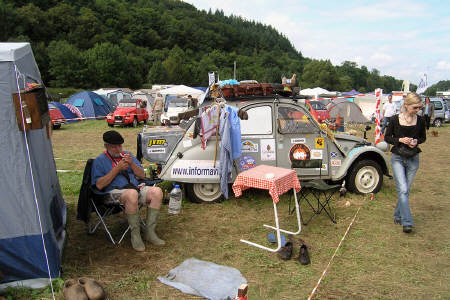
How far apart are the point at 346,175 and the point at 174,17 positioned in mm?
119334

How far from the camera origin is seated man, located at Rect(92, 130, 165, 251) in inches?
164

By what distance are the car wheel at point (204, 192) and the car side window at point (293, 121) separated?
1.50 metres

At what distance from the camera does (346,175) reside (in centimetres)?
637

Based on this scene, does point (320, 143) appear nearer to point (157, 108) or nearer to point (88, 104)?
point (157, 108)

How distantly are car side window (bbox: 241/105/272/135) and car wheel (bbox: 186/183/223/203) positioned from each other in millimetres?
1078

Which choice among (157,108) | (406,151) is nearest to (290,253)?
(406,151)

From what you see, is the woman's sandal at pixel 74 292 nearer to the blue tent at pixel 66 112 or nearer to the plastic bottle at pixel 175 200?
the plastic bottle at pixel 175 200

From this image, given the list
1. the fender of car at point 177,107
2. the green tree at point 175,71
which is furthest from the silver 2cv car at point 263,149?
the green tree at point 175,71

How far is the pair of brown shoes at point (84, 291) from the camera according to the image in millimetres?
3018

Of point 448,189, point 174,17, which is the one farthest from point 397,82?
point 448,189

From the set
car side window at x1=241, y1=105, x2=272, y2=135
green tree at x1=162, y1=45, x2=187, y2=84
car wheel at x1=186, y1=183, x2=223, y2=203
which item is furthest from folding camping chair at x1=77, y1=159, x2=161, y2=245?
green tree at x1=162, y1=45, x2=187, y2=84

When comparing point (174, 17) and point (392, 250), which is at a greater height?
point (174, 17)

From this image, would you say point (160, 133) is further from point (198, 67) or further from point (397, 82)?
point (397, 82)

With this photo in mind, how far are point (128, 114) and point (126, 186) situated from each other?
15041 millimetres
